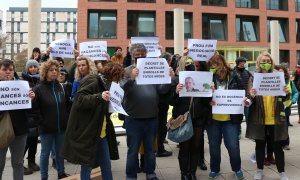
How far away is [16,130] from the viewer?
501cm

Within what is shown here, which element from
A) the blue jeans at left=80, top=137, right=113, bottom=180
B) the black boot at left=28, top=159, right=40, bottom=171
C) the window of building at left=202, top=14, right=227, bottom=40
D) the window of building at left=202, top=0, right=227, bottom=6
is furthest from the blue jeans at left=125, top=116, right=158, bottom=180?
the window of building at left=202, top=0, right=227, bottom=6

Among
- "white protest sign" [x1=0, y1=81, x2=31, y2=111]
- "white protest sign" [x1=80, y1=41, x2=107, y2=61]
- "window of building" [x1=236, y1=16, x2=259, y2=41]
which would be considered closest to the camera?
"white protest sign" [x1=0, y1=81, x2=31, y2=111]

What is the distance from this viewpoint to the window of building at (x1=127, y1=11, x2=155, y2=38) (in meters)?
36.1

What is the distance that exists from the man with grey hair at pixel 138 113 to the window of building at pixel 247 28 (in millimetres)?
35374

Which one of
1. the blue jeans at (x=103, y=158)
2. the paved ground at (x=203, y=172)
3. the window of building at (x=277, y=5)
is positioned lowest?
the paved ground at (x=203, y=172)

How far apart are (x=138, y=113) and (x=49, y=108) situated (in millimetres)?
1516

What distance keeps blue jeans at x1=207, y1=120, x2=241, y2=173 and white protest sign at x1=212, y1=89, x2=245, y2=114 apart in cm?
28

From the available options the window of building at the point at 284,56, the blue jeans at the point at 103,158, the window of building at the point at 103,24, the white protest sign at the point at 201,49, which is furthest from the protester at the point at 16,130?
the window of building at the point at 284,56

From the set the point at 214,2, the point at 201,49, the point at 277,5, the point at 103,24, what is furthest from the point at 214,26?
the point at 201,49

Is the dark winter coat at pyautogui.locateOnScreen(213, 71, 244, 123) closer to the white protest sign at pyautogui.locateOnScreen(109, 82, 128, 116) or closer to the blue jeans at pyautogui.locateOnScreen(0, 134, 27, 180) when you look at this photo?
the white protest sign at pyautogui.locateOnScreen(109, 82, 128, 116)

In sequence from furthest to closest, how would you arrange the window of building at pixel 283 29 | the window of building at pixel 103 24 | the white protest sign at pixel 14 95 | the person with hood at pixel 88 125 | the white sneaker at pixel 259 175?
1. the window of building at pixel 283 29
2. the window of building at pixel 103 24
3. the white sneaker at pixel 259 175
4. the white protest sign at pixel 14 95
5. the person with hood at pixel 88 125

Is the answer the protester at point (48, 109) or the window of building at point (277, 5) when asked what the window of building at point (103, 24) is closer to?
the window of building at point (277, 5)

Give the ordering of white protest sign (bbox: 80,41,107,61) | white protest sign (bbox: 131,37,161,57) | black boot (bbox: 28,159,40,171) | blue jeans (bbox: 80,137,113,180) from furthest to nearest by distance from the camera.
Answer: white protest sign (bbox: 80,41,107,61) < white protest sign (bbox: 131,37,161,57) < black boot (bbox: 28,159,40,171) < blue jeans (bbox: 80,137,113,180)

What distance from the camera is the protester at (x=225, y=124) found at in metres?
5.92
